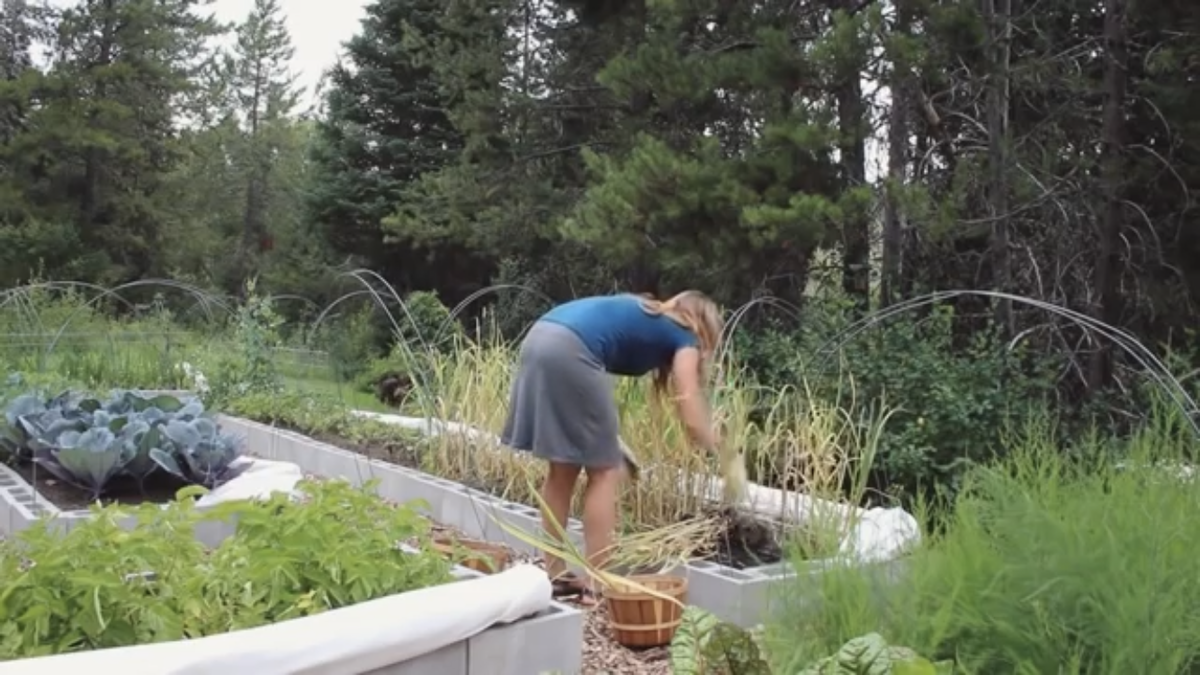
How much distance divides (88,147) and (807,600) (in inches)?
812

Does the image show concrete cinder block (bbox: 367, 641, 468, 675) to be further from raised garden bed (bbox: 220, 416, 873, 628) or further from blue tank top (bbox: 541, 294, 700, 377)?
blue tank top (bbox: 541, 294, 700, 377)

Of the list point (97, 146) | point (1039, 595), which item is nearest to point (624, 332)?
point (1039, 595)

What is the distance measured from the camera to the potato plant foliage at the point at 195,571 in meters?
2.10

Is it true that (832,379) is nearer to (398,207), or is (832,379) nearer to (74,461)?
(74,461)

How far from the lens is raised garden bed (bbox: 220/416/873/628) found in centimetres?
306

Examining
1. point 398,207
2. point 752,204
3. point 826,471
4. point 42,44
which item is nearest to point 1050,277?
point 752,204

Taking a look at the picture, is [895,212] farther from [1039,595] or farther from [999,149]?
[1039,595]

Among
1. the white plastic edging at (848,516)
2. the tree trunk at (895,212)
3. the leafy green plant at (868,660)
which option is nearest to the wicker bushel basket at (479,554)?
the white plastic edging at (848,516)

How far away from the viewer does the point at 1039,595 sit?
192 centimetres

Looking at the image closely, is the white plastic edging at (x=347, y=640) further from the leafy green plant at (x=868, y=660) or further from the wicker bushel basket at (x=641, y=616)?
the leafy green plant at (x=868, y=660)

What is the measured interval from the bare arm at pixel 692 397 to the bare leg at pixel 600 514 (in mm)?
355

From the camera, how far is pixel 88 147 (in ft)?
64.7

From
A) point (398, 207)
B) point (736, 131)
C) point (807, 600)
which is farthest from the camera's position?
point (398, 207)

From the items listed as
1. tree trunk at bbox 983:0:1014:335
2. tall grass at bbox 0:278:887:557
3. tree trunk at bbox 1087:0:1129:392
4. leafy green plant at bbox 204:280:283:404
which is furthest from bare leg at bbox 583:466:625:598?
leafy green plant at bbox 204:280:283:404
